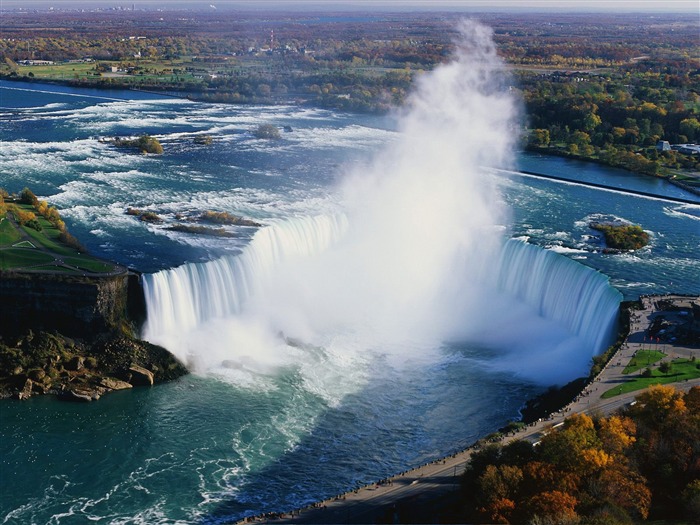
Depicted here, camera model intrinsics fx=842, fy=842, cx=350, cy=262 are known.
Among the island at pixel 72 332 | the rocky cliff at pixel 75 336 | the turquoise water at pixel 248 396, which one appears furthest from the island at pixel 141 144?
the rocky cliff at pixel 75 336

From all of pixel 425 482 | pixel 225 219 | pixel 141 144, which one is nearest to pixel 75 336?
pixel 225 219

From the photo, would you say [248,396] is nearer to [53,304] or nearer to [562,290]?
[53,304]

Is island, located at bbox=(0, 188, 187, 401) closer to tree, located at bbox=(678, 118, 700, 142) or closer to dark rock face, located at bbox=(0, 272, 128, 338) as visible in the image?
dark rock face, located at bbox=(0, 272, 128, 338)

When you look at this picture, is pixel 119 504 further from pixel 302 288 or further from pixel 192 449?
pixel 302 288

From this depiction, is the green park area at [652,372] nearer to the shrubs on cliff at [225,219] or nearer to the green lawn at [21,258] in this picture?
the shrubs on cliff at [225,219]

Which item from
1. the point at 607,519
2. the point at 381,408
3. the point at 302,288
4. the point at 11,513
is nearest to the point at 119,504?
the point at 11,513

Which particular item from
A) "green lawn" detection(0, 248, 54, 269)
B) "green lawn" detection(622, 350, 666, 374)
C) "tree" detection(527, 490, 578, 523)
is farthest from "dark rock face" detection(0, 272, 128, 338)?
"green lawn" detection(622, 350, 666, 374)
